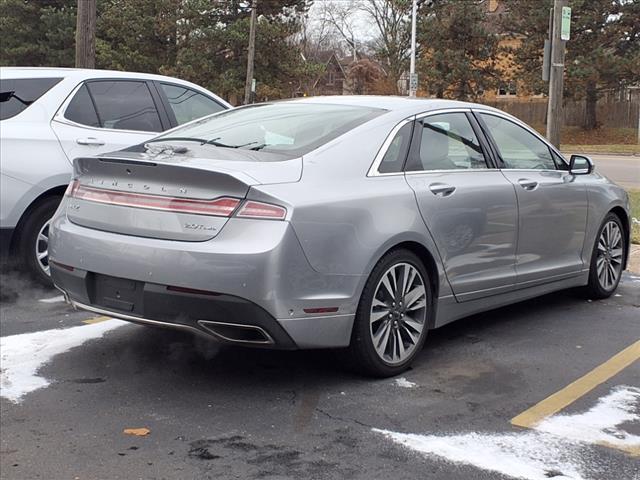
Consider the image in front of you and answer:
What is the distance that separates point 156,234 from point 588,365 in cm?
268

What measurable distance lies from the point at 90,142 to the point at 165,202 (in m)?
2.85

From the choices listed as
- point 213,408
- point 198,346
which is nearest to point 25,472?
point 213,408

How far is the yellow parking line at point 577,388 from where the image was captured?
3904 mm

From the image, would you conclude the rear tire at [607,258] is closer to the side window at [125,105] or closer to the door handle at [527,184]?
the door handle at [527,184]

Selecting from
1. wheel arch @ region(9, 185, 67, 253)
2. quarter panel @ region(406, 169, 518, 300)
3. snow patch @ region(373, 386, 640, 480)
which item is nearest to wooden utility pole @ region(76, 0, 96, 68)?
wheel arch @ region(9, 185, 67, 253)

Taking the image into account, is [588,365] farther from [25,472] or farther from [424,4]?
[424,4]

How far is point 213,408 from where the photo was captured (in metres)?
3.98

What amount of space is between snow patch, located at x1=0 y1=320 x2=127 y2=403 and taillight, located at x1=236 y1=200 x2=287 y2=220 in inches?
60.5

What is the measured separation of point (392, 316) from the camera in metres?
4.41

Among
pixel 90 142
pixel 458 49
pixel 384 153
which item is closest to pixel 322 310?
pixel 384 153

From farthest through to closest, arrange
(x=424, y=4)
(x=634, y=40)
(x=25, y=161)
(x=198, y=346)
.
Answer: (x=424, y=4)
(x=634, y=40)
(x=25, y=161)
(x=198, y=346)

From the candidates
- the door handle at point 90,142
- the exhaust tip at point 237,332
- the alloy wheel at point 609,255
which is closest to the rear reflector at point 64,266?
the exhaust tip at point 237,332

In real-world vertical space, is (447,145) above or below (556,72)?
below

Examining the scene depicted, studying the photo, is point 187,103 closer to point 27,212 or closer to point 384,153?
point 27,212
